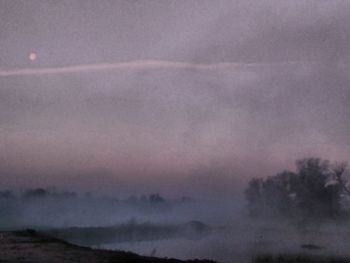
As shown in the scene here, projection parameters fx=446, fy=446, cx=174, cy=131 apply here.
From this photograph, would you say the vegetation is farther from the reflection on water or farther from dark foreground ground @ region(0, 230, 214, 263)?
dark foreground ground @ region(0, 230, 214, 263)

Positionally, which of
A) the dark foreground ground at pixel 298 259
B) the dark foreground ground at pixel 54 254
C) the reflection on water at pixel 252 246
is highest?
the reflection on water at pixel 252 246

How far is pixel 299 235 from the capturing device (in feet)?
252

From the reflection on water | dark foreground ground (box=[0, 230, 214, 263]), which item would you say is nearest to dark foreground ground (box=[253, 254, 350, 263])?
the reflection on water

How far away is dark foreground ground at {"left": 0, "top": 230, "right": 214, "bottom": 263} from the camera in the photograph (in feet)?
81.5

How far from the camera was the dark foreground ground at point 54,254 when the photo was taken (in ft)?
81.5

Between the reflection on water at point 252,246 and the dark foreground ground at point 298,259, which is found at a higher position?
the reflection on water at point 252,246

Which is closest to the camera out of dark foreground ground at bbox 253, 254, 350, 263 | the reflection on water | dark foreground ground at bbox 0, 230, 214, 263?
dark foreground ground at bbox 0, 230, 214, 263

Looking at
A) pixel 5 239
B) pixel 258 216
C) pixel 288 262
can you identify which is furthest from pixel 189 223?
pixel 5 239

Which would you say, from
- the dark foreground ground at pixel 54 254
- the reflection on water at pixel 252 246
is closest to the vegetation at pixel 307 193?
the reflection on water at pixel 252 246

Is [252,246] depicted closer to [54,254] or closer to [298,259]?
[298,259]

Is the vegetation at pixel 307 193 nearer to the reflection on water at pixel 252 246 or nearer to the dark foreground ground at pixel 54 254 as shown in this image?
the reflection on water at pixel 252 246

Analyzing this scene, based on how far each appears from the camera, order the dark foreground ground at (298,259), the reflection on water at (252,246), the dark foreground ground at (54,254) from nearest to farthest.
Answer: the dark foreground ground at (54,254), the dark foreground ground at (298,259), the reflection on water at (252,246)

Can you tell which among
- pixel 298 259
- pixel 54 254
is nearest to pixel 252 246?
pixel 298 259

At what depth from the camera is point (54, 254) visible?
2686 cm
